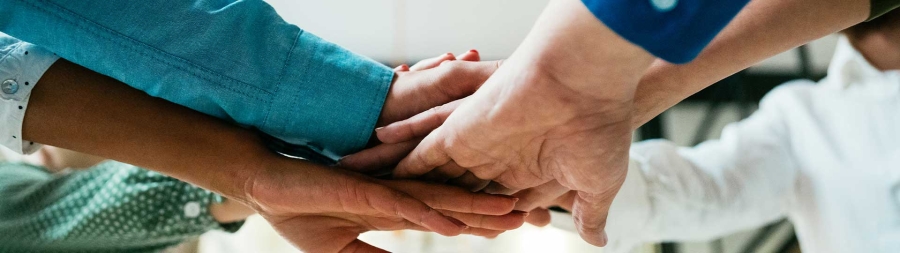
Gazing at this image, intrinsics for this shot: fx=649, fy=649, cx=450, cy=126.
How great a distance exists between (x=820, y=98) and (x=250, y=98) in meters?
0.94

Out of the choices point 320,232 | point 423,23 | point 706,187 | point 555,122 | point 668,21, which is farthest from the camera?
point 423,23

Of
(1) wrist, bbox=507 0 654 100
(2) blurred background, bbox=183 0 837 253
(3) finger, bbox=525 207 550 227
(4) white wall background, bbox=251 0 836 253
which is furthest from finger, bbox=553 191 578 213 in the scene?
(4) white wall background, bbox=251 0 836 253

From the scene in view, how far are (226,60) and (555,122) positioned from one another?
0.34m

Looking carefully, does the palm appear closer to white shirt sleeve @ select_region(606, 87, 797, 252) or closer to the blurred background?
white shirt sleeve @ select_region(606, 87, 797, 252)

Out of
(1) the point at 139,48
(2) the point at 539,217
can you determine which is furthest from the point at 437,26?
(1) the point at 139,48

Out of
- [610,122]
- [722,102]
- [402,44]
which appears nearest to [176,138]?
[610,122]

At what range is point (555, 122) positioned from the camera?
0.53 metres

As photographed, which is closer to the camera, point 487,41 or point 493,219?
point 493,219

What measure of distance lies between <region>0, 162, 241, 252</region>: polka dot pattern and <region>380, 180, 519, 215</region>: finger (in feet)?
1.16

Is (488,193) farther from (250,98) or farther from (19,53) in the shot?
(19,53)

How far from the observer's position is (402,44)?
1595 millimetres

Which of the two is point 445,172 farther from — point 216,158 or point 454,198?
point 216,158

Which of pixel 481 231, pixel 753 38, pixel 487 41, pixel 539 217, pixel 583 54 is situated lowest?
pixel 487 41

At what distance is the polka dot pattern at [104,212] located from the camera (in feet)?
2.85
